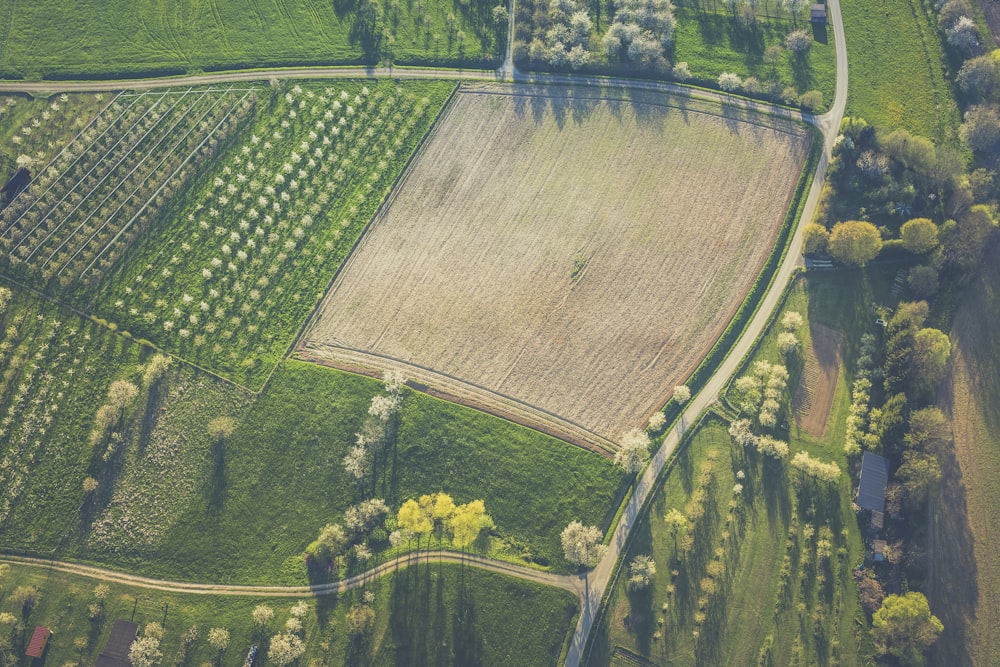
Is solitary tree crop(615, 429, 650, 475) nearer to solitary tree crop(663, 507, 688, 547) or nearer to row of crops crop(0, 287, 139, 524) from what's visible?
solitary tree crop(663, 507, 688, 547)

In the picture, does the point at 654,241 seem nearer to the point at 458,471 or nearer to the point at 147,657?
the point at 458,471

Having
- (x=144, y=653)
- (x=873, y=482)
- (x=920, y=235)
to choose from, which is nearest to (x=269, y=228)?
(x=144, y=653)

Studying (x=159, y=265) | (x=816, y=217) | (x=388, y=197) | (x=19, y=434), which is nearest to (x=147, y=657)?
(x=19, y=434)

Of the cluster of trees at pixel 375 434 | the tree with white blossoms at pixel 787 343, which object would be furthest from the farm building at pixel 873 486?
the cluster of trees at pixel 375 434

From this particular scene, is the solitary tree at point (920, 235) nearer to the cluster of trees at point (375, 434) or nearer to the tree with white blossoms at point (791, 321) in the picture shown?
the tree with white blossoms at point (791, 321)

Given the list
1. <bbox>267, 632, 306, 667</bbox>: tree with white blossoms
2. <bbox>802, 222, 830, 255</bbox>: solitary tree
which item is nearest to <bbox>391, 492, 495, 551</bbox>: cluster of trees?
<bbox>267, 632, 306, 667</bbox>: tree with white blossoms

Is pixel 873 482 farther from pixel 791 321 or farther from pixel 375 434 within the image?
pixel 375 434

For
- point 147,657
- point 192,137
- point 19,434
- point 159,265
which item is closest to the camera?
point 147,657
